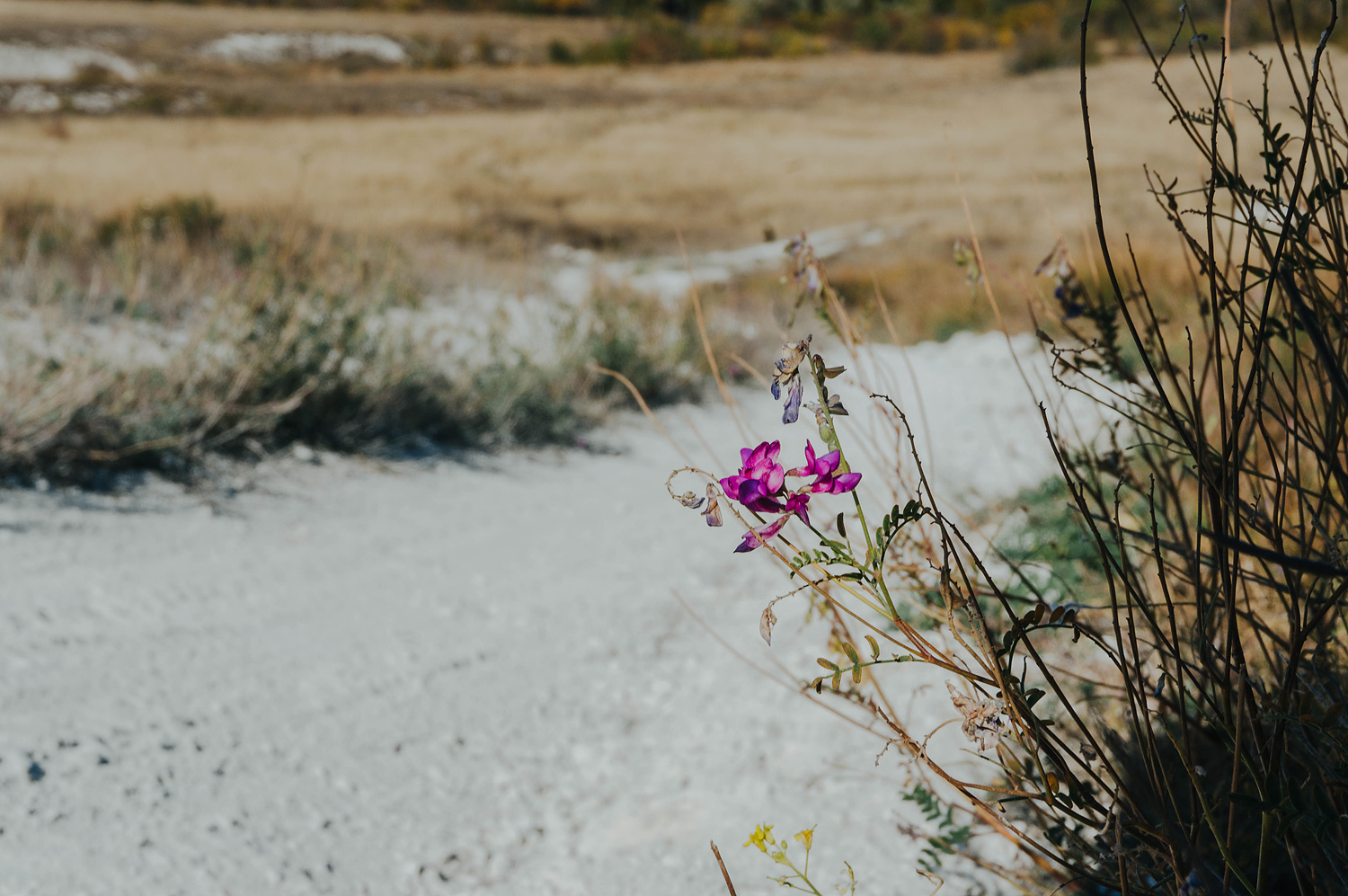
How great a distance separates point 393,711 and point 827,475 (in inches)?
55.7

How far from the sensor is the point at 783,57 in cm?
1321

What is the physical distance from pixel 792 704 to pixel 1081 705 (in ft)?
1.83

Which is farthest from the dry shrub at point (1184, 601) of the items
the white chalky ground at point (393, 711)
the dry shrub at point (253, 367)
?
the dry shrub at point (253, 367)

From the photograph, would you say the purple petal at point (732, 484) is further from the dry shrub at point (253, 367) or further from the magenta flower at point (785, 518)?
the dry shrub at point (253, 367)

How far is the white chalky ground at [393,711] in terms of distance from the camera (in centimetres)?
132

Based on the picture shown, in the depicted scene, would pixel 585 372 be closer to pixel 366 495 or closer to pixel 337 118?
pixel 366 495

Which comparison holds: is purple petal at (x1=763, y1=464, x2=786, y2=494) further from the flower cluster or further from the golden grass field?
the golden grass field

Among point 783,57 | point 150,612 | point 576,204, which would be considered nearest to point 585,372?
point 150,612

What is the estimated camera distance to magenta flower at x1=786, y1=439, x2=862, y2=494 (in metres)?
0.60

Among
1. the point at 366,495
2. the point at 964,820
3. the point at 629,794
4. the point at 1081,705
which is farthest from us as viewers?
the point at 366,495

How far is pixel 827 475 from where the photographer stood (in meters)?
0.62

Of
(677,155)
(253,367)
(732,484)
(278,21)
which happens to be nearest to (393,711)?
(732,484)

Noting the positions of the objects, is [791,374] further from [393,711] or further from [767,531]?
[393,711]

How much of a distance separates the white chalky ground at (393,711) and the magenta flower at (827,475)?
35.0 inches
